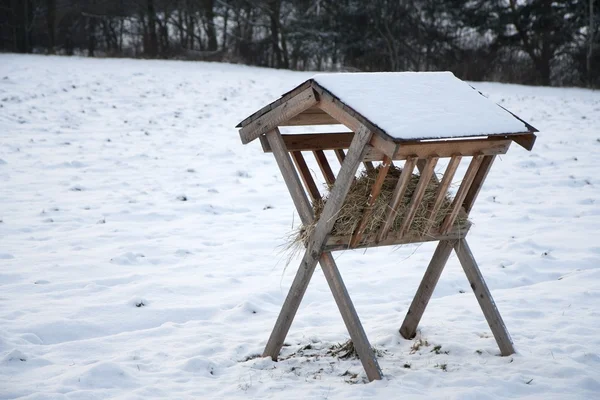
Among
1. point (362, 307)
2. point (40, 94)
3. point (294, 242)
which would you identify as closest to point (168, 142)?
point (40, 94)

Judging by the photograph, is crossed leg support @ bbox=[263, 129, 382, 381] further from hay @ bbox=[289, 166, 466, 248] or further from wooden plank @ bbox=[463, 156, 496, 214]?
wooden plank @ bbox=[463, 156, 496, 214]

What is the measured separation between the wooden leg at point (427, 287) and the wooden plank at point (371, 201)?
0.79 metres

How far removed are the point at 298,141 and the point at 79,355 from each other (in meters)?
1.99

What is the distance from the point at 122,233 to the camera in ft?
21.8

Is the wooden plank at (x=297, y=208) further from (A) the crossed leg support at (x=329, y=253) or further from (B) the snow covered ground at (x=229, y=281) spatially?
(B) the snow covered ground at (x=229, y=281)

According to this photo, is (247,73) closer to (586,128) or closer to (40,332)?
(586,128)

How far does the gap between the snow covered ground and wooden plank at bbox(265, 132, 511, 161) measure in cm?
131

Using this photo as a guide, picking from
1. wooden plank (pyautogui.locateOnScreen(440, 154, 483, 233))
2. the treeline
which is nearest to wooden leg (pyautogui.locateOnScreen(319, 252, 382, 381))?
wooden plank (pyautogui.locateOnScreen(440, 154, 483, 233))

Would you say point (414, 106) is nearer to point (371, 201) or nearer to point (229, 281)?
point (371, 201)

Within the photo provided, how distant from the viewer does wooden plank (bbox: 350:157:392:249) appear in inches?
130

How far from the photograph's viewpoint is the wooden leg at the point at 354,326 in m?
3.49

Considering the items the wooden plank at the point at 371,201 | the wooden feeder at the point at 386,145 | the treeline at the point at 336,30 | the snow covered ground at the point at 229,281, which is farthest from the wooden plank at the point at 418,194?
the treeline at the point at 336,30

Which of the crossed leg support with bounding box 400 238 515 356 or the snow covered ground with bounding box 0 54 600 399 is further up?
the crossed leg support with bounding box 400 238 515 356

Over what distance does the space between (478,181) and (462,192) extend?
255 millimetres
